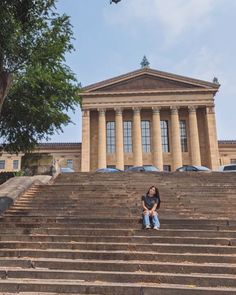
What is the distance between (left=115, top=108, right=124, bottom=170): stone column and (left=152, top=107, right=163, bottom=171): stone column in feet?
14.5

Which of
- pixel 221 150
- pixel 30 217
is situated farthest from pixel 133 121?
pixel 30 217

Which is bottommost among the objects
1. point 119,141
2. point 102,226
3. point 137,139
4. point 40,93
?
point 102,226

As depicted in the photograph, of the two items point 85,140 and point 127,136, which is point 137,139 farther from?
point 85,140

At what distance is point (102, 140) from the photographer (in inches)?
1793

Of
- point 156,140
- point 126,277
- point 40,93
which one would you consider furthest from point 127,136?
point 126,277

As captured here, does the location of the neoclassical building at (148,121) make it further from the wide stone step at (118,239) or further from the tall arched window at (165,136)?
the wide stone step at (118,239)

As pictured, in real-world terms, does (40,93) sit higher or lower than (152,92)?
lower

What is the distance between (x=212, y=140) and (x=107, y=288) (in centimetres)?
4205

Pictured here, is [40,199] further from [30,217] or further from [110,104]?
[110,104]

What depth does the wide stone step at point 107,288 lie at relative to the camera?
5.19 metres

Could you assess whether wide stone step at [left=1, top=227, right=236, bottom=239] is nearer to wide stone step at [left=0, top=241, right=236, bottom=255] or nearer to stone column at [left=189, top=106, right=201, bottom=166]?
wide stone step at [left=0, top=241, right=236, bottom=255]

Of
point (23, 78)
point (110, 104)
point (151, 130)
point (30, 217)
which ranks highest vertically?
point (110, 104)

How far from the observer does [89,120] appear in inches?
1850

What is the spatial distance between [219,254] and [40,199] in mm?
6952
